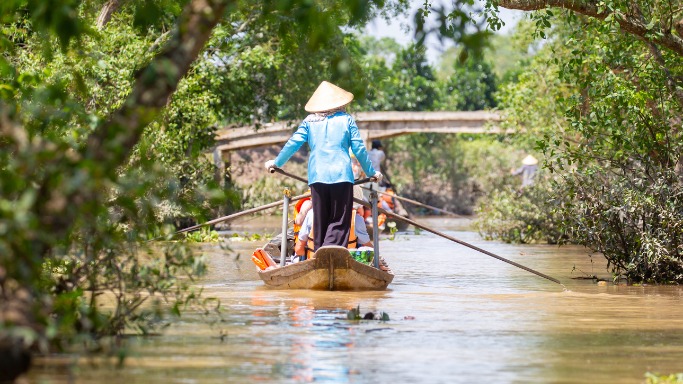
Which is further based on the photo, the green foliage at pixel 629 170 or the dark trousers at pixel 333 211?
the green foliage at pixel 629 170

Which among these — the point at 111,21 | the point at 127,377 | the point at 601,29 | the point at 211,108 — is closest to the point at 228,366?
the point at 127,377

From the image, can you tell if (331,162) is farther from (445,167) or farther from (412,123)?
(445,167)

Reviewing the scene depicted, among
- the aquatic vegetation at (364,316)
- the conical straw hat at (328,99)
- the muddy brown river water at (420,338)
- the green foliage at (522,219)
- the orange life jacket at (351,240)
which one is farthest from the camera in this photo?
the green foliage at (522,219)

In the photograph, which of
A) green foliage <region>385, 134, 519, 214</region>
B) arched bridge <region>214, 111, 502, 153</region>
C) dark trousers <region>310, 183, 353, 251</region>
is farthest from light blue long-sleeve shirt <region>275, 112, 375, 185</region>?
green foliage <region>385, 134, 519, 214</region>

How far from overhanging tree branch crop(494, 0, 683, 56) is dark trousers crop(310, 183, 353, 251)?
2628 millimetres

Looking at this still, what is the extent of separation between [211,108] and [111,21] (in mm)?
5405

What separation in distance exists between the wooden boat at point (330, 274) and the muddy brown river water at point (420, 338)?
16 cm

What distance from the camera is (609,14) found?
13.5 m

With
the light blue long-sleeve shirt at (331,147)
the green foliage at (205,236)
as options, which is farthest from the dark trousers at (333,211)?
the green foliage at (205,236)

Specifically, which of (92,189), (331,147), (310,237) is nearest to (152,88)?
(92,189)

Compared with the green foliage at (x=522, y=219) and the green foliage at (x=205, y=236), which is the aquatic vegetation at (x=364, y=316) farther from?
the green foliage at (x=522, y=219)

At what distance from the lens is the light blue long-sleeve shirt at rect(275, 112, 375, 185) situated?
523 inches

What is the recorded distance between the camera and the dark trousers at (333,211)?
1329 centimetres

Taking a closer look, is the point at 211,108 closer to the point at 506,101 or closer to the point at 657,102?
the point at 506,101
